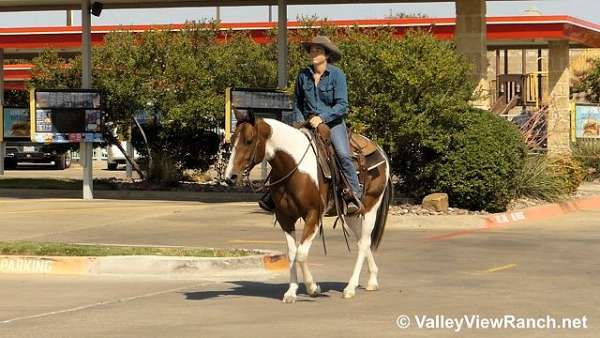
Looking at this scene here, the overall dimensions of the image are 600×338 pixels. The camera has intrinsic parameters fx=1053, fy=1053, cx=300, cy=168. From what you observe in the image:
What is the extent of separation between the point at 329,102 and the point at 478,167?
10721mm

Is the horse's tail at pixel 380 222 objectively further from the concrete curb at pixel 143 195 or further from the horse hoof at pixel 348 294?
the concrete curb at pixel 143 195

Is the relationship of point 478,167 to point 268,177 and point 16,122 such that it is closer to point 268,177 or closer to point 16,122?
point 268,177

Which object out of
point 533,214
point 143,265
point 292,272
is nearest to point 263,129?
point 292,272

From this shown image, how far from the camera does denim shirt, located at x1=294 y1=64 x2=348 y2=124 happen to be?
11.0 meters

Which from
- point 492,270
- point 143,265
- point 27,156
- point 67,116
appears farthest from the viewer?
point 27,156

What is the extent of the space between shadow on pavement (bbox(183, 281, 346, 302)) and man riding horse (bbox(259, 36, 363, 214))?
1056 mm

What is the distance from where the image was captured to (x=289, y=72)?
32.0 meters

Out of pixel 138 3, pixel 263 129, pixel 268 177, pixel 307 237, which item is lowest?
pixel 307 237

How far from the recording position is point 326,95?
1106 centimetres

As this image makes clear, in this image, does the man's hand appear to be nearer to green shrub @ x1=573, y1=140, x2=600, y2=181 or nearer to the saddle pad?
the saddle pad

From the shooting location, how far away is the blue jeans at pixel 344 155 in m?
11.0

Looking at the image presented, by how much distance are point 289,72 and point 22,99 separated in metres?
25.3

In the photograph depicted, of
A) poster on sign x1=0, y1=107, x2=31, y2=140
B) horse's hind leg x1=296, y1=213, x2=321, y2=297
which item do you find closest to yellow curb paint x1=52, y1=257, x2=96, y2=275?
horse's hind leg x1=296, y1=213, x2=321, y2=297

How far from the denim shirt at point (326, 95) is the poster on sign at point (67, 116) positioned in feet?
58.5
